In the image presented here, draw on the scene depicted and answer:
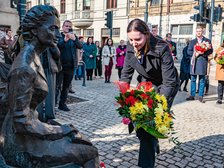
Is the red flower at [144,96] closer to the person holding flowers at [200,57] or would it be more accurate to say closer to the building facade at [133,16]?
the person holding flowers at [200,57]

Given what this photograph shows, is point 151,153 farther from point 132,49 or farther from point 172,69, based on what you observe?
point 132,49

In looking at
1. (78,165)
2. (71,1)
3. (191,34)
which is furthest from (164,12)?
(78,165)

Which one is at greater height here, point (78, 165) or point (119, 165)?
point (78, 165)

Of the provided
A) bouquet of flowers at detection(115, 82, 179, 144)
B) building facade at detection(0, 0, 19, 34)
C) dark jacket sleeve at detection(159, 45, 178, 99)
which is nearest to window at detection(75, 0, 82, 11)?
building facade at detection(0, 0, 19, 34)

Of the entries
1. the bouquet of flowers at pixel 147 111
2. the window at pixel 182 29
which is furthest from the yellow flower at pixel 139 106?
the window at pixel 182 29

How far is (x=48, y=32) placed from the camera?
2143 mm

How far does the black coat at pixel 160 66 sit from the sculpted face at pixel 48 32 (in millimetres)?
1427

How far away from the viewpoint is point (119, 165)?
384 cm

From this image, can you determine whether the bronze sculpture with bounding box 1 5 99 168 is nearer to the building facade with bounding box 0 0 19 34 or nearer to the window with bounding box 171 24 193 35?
the building facade with bounding box 0 0 19 34

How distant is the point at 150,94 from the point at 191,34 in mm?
18412

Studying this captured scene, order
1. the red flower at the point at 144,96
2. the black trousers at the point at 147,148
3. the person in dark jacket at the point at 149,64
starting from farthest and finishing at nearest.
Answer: the black trousers at the point at 147,148 < the person in dark jacket at the point at 149,64 < the red flower at the point at 144,96

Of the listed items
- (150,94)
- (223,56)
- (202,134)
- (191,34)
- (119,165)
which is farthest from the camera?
(191,34)

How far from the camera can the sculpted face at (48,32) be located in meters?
2.13

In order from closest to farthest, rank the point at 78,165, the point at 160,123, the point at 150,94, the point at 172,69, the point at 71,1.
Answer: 1. the point at 78,165
2. the point at 160,123
3. the point at 150,94
4. the point at 172,69
5. the point at 71,1
